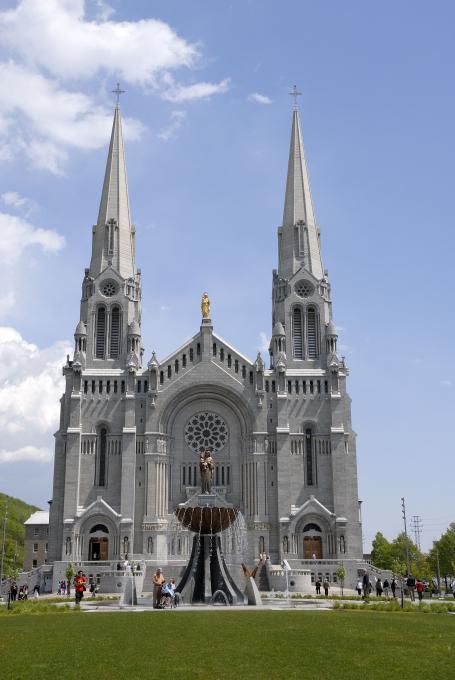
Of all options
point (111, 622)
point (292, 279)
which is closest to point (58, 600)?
point (111, 622)

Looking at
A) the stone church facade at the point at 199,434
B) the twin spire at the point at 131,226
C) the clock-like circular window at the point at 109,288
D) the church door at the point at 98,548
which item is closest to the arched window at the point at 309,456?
the stone church facade at the point at 199,434

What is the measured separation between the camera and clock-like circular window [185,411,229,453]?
69188 millimetres

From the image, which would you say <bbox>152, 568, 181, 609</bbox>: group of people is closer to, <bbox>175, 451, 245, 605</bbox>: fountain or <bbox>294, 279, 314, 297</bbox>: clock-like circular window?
<bbox>175, 451, 245, 605</bbox>: fountain

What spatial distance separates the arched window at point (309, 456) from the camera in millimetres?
67250

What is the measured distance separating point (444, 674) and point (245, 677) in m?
3.93

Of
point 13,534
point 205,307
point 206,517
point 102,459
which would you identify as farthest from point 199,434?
point 13,534

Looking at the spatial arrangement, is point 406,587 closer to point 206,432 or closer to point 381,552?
point 206,432

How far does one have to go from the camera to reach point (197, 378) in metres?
69.2

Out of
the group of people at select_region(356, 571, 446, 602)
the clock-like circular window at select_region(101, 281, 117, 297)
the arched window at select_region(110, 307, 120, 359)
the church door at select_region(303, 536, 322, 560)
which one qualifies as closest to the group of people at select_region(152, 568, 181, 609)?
the group of people at select_region(356, 571, 446, 602)

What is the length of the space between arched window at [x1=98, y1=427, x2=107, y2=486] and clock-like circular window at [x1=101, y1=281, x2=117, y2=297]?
41.7 ft

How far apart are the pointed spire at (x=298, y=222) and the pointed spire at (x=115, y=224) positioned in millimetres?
14891

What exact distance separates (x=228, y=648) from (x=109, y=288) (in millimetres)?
57079

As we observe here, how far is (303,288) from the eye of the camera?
73375 mm

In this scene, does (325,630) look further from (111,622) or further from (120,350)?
(120,350)
